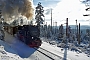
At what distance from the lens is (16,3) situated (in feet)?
94.4

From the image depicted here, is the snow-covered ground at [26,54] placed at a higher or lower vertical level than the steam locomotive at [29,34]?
lower

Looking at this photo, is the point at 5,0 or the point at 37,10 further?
the point at 37,10

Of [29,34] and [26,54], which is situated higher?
[29,34]

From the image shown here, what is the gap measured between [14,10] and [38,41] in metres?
6.72

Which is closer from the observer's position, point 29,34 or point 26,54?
point 26,54

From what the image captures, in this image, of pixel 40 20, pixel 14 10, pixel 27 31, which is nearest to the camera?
pixel 27 31

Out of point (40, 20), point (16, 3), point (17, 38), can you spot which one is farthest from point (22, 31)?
point (40, 20)

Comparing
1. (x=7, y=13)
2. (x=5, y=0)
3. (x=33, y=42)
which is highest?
(x=5, y=0)

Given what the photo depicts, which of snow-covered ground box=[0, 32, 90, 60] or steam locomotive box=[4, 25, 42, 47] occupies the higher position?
steam locomotive box=[4, 25, 42, 47]

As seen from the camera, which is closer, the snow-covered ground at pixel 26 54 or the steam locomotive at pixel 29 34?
the snow-covered ground at pixel 26 54

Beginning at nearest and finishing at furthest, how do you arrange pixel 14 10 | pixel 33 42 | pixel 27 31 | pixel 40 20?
1. pixel 33 42
2. pixel 27 31
3. pixel 14 10
4. pixel 40 20

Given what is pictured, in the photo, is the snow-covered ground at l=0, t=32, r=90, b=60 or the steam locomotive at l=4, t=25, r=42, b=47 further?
the steam locomotive at l=4, t=25, r=42, b=47

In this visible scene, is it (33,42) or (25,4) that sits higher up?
(25,4)

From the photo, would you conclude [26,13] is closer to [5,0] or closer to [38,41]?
[5,0]
